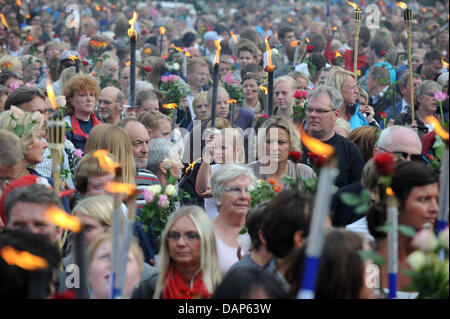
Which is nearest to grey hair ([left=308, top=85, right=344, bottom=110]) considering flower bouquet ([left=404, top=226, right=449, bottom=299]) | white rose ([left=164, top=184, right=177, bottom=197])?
white rose ([left=164, top=184, right=177, bottom=197])

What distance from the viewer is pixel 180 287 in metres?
4.13

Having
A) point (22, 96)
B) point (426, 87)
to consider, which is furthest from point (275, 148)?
point (426, 87)

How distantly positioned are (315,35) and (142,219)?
7.86 m

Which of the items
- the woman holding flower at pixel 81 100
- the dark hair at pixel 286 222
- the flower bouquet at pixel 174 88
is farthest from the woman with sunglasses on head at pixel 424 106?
the dark hair at pixel 286 222

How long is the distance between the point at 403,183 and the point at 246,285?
1621 millimetres

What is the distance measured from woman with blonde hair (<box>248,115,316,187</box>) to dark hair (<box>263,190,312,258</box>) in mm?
2055

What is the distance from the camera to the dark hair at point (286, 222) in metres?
3.62

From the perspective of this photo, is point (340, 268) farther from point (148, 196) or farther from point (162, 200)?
point (148, 196)

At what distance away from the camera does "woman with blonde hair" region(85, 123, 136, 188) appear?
5.56 meters
